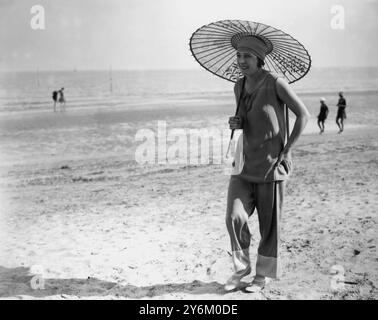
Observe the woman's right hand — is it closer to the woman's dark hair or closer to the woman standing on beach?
the woman standing on beach

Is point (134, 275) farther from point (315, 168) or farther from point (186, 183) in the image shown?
point (315, 168)

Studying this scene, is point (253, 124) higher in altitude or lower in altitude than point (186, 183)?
higher

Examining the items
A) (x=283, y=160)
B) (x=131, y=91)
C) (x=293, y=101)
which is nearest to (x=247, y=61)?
(x=293, y=101)

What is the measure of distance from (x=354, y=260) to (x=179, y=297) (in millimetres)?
1756

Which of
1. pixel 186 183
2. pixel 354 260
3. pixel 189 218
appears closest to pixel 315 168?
pixel 186 183

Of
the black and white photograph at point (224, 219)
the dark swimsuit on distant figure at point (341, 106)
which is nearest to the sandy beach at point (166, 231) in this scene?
the black and white photograph at point (224, 219)

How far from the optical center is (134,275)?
439cm

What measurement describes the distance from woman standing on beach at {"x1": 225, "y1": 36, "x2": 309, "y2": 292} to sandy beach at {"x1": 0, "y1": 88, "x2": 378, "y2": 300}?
0.41 m

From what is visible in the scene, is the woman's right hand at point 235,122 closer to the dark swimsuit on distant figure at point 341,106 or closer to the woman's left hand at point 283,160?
the woman's left hand at point 283,160

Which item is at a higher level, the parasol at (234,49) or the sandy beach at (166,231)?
the parasol at (234,49)

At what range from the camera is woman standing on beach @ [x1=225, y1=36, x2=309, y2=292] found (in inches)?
140

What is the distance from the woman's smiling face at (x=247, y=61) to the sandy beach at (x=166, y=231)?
178 centimetres

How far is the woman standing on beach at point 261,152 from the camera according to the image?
3557 mm

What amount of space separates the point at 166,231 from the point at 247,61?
263 centimetres
